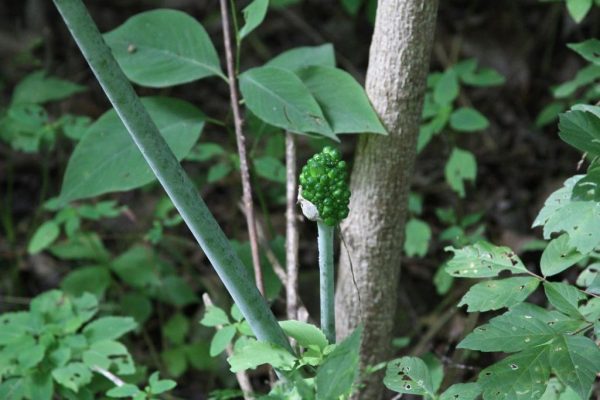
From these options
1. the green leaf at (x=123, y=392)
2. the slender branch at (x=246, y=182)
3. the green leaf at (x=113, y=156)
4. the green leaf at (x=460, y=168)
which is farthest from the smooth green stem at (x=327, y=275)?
the green leaf at (x=460, y=168)

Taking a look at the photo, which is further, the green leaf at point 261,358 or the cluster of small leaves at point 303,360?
the green leaf at point 261,358

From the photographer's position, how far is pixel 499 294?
4.05 feet

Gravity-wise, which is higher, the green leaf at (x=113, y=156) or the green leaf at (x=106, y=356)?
the green leaf at (x=113, y=156)

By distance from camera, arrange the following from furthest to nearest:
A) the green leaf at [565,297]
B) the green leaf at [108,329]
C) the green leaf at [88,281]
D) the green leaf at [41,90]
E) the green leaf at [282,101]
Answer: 1. the green leaf at [41,90]
2. the green leaf at [88,281]
3. the green leaf at [108,329]
4. the green leaf at [282,101]
5. the green leaf at [565,297]

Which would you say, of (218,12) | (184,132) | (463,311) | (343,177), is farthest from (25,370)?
(218,12)

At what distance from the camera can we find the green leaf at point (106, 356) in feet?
5.21

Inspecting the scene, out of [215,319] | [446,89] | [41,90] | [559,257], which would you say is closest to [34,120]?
[41,90]

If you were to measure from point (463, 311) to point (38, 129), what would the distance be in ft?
4.73

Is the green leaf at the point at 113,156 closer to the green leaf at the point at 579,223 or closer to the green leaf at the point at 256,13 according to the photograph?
the green leaf at the point at 256,13

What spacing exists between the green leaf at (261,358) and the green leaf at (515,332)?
27 centimetres

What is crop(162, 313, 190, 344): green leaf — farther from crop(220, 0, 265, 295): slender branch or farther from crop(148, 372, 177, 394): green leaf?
crop(148, 372, 177, 394): green leaf

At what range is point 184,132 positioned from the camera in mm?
1670

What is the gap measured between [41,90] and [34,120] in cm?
22

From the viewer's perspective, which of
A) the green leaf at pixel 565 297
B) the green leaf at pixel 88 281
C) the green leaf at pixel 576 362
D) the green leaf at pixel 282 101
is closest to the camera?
the green leaf at pixel 576 362
